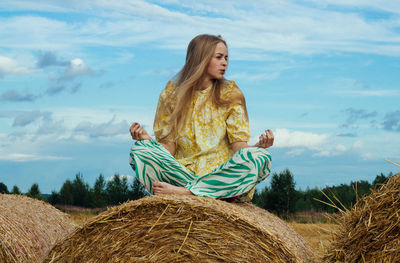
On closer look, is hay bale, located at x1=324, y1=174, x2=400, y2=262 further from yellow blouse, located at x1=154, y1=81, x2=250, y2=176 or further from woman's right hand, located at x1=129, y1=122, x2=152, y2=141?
woman's right hand, located at x1=129, y1=122, x2=152, y2=141

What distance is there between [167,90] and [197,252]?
6.11ft

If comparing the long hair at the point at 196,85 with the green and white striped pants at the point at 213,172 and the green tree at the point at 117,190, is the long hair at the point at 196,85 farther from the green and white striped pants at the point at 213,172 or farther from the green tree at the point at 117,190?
the green tree at the point at 117,190

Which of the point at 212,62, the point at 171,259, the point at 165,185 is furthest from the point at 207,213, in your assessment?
the point at 212,62

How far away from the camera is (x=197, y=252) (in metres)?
2.82

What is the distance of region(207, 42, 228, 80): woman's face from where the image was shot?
4066mm

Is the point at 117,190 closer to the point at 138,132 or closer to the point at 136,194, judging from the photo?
the point at 136,194

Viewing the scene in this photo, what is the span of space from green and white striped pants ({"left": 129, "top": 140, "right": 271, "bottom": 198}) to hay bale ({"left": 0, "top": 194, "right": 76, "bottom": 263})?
74 cm

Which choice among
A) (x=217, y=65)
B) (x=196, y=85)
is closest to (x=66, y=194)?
(x=196, y=85)

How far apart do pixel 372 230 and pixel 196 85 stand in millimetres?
2001

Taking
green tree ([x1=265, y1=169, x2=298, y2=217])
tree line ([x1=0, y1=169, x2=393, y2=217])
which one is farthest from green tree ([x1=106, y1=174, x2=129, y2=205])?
green tree ([x1=265, y1=169, x2=298, y2=217])

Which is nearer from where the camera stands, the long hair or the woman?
the woman

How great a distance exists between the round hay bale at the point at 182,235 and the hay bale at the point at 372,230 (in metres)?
0.29

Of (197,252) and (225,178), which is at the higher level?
(225,178)

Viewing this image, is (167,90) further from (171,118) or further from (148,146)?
(148,146)
